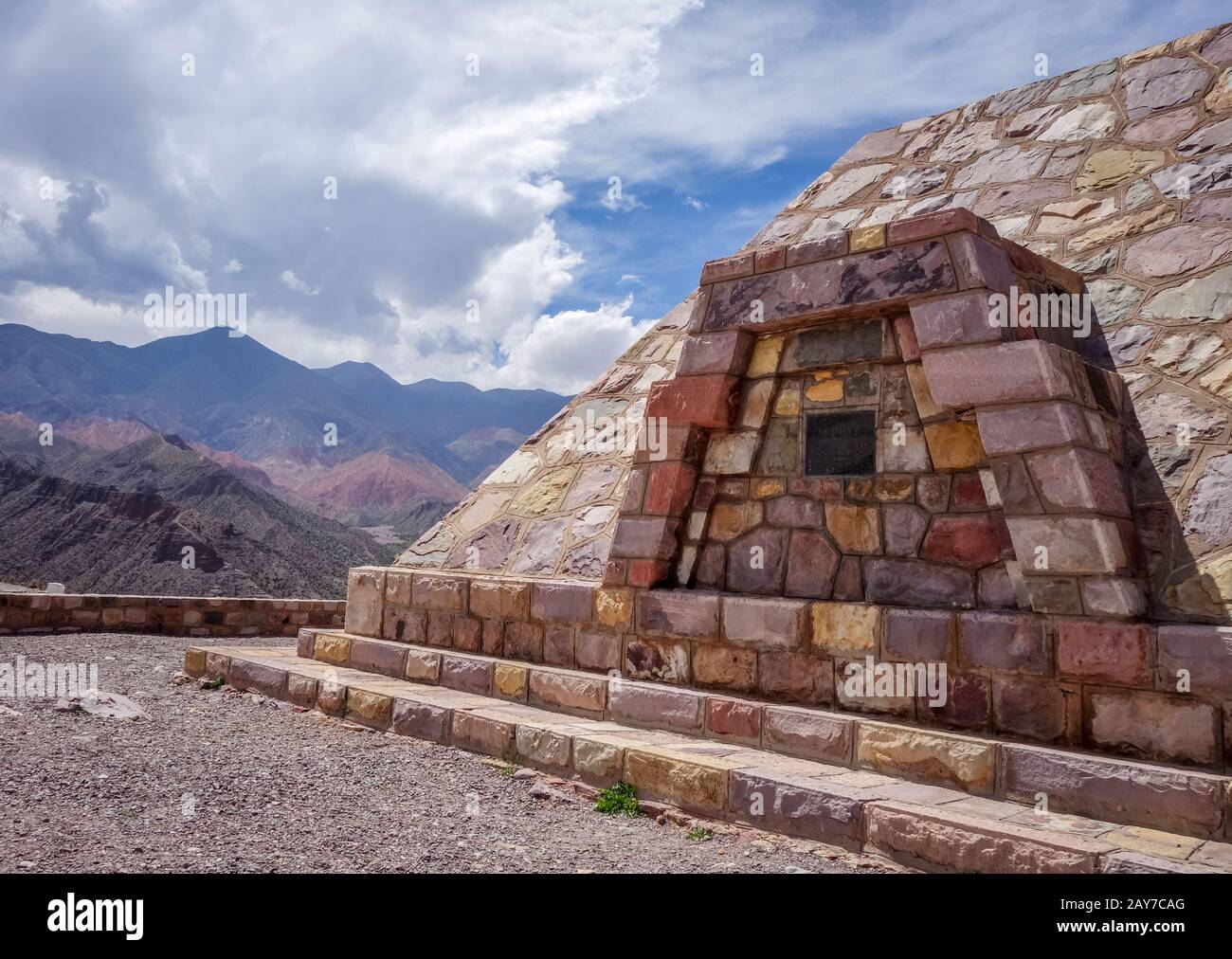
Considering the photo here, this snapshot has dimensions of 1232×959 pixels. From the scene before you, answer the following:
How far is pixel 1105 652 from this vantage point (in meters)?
3.50

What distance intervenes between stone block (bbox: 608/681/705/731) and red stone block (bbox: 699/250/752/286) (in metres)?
2.37

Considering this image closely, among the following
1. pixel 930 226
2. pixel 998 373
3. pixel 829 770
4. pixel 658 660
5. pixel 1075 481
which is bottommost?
pixel 829 770

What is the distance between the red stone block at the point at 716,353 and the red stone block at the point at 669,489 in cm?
56

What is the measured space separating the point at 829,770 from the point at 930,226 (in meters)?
2.63

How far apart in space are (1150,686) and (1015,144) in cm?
441

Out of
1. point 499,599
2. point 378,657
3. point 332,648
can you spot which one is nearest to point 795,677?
point 499,599

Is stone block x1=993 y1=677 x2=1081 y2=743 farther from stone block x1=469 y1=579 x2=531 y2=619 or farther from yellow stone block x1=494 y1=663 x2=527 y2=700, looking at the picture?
stone block x1=469 y1=579 x2=531 y2=619

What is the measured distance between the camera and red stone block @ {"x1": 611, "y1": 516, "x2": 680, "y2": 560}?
16.5ft

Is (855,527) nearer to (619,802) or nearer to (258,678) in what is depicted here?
(619,802)

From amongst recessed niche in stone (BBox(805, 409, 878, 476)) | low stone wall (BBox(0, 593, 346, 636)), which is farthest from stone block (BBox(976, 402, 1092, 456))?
low stone wall (BBox(0, 593, 346, 636))

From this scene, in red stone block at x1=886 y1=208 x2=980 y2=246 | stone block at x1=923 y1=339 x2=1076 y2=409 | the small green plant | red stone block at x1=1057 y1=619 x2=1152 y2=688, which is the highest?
red stone block at x1=886 y1=208 x2=980 y2=246
